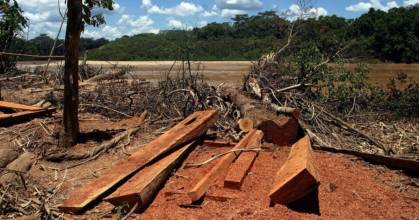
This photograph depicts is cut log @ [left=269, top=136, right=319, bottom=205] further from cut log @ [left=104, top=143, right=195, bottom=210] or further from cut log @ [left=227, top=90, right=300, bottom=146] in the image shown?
cut log @ [left=227, top=90, right=300, bottom=146]

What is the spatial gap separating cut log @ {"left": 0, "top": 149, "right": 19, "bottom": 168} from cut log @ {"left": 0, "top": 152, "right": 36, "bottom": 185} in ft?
0.24

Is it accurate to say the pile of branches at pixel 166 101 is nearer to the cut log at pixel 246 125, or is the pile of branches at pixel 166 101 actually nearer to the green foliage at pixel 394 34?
the cut log at pixel 246 125

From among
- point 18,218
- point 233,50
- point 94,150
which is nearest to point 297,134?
point 94,150

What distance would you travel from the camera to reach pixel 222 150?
7547 mm

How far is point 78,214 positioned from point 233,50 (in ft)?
133

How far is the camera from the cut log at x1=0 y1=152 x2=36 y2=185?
19.8ft

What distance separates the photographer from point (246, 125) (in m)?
8.10

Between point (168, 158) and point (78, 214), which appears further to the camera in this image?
point (168, 158)

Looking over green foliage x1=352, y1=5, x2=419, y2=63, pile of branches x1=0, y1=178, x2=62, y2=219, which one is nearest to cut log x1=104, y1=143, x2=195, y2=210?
pile of branches x1=0, y1=178, x2=62, y2=219

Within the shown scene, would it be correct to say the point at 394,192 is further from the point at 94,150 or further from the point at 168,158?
the point at 94,150

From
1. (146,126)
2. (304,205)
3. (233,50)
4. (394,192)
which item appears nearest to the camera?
(304,205)

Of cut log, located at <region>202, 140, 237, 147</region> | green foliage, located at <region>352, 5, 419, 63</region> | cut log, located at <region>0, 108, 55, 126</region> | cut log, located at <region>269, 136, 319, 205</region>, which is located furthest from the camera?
green foliage, located at <region>352, 5, 419, 63</region>

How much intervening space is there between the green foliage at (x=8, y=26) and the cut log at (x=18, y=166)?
281 inches

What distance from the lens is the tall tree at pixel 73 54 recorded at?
715cm
